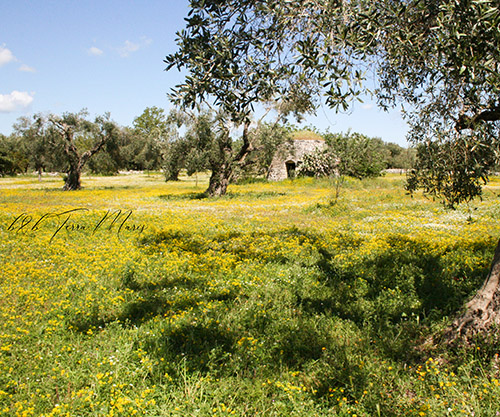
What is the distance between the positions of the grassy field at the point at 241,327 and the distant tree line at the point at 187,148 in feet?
29.1

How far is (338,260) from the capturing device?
29.8 ft

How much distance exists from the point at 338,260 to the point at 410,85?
4.43m

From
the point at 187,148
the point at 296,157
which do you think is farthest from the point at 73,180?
the point at 296,157

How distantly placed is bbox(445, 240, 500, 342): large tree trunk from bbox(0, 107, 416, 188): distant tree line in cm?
1108

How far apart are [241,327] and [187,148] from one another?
78.6 feet

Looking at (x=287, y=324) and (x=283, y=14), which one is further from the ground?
(x=283, y=14)

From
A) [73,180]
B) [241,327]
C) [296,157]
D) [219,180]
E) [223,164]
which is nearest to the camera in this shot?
[241,327]

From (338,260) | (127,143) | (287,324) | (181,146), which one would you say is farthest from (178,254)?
(127,143)

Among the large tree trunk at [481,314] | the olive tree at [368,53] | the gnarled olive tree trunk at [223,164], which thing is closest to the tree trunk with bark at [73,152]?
the gnarled olive tree trunk at [223,164]

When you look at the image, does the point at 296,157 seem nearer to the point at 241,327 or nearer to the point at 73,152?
the point at 73,152

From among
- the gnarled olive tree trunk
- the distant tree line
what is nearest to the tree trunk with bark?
the distant tree line

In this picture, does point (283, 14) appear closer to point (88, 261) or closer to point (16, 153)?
point (88, 261)

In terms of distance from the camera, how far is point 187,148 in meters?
28.1

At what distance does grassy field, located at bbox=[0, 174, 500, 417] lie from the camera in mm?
4039
